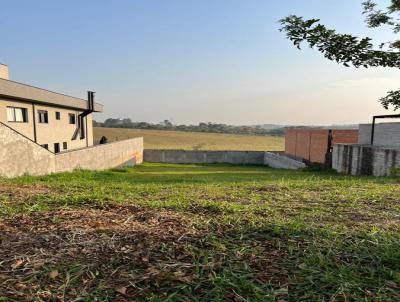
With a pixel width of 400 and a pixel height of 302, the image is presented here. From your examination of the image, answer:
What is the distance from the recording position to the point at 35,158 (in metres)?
11.4

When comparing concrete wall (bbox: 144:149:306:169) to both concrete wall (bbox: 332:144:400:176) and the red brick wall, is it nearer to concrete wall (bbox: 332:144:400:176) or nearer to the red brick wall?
the red brick wall

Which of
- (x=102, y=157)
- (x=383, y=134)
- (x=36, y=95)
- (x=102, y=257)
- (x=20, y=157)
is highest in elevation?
(x=36, y=95)

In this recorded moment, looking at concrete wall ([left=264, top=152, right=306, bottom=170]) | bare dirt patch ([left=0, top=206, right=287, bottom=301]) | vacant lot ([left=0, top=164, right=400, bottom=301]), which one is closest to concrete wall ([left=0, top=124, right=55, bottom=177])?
vacant lot ([left=0, top=164, right=400, bottom=301])

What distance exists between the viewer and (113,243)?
2.63 m

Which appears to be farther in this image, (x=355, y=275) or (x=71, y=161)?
(x=71, y=161)

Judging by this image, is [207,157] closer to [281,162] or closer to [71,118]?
[281,162]

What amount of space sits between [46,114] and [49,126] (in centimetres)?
76

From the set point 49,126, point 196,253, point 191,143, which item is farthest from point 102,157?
point 191,143

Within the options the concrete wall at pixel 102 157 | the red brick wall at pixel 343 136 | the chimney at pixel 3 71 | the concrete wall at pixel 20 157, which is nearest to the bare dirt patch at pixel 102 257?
the concrete wall at pixel 20 157

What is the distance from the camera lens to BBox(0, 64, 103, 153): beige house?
14.2 m

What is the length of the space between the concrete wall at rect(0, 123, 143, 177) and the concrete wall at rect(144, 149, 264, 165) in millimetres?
13899

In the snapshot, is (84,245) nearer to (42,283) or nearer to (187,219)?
(42,283)

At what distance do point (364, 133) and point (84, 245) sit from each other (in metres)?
19.9

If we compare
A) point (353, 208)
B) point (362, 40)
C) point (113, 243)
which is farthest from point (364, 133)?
point (113, 243)
